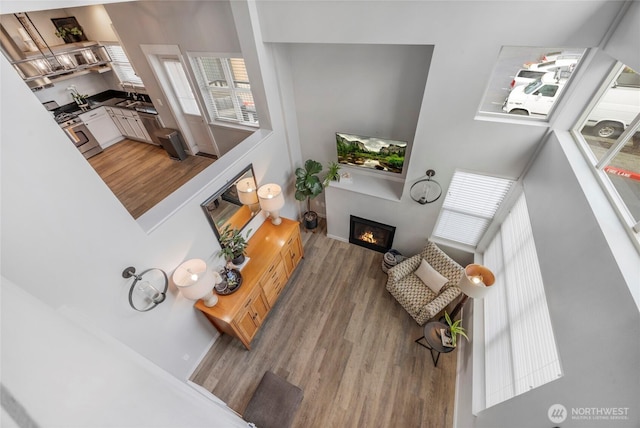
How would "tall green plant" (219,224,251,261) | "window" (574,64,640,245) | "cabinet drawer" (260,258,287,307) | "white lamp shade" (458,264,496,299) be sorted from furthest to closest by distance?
"cabinet drawer" (260,258,287,307) → "tall green plant" (219,224,251,261) → "white lamp shade" (458,264,496,299) → "window" (574,64,640,245)

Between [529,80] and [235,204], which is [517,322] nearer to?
[529,80]

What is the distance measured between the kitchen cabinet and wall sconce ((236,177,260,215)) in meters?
4.52

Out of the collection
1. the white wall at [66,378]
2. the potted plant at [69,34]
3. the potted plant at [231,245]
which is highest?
the potted plant at [69,34]

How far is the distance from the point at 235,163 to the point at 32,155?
167 centimetres

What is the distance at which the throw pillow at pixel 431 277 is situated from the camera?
3533 mm

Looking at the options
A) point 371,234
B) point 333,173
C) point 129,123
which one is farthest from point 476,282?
point 129,123

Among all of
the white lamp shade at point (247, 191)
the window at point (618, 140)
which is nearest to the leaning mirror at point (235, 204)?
the white lamp shade at point (247, 191)

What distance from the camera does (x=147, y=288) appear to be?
2369mm

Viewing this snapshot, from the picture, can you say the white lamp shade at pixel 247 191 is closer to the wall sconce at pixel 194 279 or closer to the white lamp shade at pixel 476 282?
the wall sconce at pixel 194 279

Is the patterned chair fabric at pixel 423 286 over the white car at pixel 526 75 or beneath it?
beneath

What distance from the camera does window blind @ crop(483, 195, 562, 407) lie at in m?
1.87

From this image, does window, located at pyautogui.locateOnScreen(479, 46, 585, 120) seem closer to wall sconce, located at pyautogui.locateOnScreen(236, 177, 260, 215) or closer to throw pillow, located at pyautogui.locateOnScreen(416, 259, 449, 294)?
throw pillow, located at pyautogui.locateOnScreen(416, 259, 449, 294)

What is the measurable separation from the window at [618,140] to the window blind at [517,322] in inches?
29.6

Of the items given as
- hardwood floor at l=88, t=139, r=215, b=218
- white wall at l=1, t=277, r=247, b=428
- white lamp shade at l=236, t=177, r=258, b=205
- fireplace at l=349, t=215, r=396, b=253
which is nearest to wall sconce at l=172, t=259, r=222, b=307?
white lamp shade at l=236, t=177, r=258, b=205
